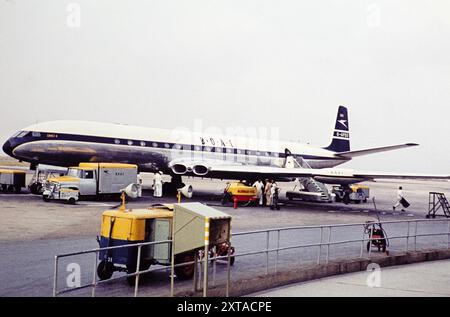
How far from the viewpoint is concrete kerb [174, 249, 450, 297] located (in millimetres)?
9539

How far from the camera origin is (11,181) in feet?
97.7

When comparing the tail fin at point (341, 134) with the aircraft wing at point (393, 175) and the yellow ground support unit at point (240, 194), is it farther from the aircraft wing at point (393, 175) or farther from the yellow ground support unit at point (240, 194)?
the yellow ground support unit at point (240, 194)

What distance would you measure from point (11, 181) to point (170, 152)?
8931 millimetres

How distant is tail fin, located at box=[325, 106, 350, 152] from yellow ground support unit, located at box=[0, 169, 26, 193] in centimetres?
2448

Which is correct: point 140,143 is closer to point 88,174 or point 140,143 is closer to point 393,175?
point 88,174

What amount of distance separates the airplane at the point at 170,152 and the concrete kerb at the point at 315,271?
13.5m

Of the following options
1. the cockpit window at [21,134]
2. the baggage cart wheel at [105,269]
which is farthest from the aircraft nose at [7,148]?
the baggage cart wheel at [105,269]

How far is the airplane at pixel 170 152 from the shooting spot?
2812cm

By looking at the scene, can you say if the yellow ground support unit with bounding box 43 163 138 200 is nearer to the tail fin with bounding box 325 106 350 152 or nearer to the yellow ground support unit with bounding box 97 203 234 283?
the yellow ground support unit with bounding box 97 203 234 283

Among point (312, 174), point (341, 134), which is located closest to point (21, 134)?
point (312, 174)

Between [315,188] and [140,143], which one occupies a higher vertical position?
[140,143]

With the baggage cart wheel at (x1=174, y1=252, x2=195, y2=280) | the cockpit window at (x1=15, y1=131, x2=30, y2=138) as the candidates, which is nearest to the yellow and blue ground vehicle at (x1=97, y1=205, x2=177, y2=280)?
the baggage cart wheel at (x1=174, y1=252, x2=195, y2=280)
